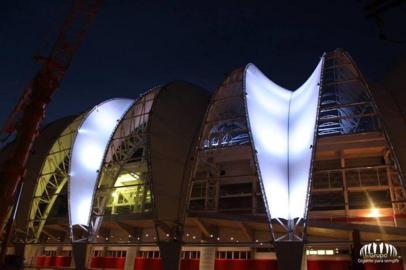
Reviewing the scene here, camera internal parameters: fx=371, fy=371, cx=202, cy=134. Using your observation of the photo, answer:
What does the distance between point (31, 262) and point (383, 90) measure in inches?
1702

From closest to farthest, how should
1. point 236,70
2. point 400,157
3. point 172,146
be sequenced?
point 400,157 → point 236,70 → point 172,146

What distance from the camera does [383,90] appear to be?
28.3 meters

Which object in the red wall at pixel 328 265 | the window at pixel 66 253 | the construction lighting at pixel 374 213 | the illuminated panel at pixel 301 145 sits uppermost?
the illuminated panel at pixel 301 145

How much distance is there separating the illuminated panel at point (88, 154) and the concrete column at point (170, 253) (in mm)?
9659

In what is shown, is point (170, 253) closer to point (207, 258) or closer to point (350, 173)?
point (207, 258)

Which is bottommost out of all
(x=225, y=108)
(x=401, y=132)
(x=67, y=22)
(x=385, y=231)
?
(x=385, y=231)

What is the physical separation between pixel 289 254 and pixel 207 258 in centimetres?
1220

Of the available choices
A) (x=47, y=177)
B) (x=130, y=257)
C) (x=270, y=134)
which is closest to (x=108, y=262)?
(x=130, y=257)

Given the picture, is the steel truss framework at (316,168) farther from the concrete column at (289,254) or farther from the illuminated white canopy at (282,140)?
the illuminated white canopy at (282,140)

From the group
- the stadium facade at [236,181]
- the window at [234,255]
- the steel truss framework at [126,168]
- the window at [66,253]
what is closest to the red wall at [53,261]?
the stadium facade at [236,181]

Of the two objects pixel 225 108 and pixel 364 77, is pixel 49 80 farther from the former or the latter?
pixel 364 77

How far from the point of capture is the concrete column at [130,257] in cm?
3822

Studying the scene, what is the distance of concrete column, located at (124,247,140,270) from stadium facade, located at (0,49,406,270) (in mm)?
104

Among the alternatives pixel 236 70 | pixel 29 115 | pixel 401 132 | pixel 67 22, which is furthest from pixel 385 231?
pixel 67 22
